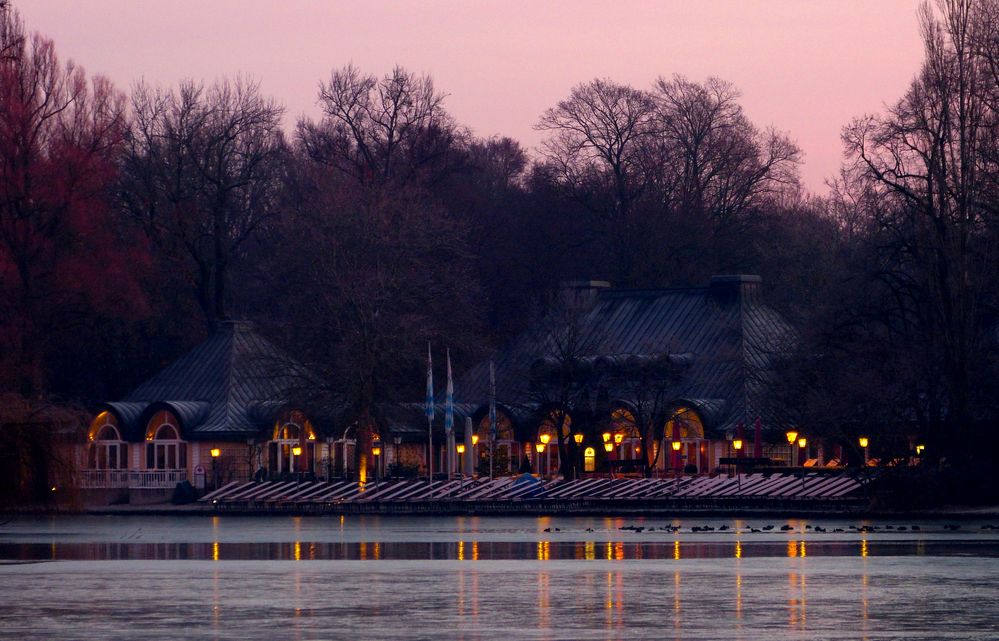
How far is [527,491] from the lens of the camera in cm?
5672

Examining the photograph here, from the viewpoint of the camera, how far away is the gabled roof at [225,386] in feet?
221

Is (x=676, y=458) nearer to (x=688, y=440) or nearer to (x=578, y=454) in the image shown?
(x=688, y=440)

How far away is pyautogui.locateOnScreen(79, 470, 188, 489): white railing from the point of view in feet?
216

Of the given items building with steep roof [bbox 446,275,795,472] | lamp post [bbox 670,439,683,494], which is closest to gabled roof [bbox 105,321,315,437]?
building with steep roof [bbox 446,275,795,472]

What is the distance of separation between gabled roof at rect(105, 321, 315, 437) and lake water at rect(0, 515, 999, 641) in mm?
26710

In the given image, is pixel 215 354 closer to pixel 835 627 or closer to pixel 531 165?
pixel 531 165

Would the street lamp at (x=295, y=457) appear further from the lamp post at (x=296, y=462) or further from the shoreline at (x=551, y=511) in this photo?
the shoreline at (x=551, y=511)

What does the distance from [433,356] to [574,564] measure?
1601 inches

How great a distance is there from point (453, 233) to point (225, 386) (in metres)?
10.6

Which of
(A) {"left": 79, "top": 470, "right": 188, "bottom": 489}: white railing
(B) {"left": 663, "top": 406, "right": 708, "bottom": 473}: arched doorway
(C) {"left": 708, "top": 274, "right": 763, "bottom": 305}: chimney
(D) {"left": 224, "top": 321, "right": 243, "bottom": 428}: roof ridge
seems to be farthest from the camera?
(C) {"left": 708, "top": 274, "right": 763, "bottom": 305}: chimney

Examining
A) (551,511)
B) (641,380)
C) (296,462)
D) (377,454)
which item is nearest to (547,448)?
(641,380)

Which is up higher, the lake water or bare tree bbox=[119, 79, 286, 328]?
bare tree bbox=[119, 79, 286, 328]

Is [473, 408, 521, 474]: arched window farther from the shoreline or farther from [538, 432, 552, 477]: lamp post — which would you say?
the shoreline

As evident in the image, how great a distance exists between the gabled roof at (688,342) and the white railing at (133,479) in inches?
520
